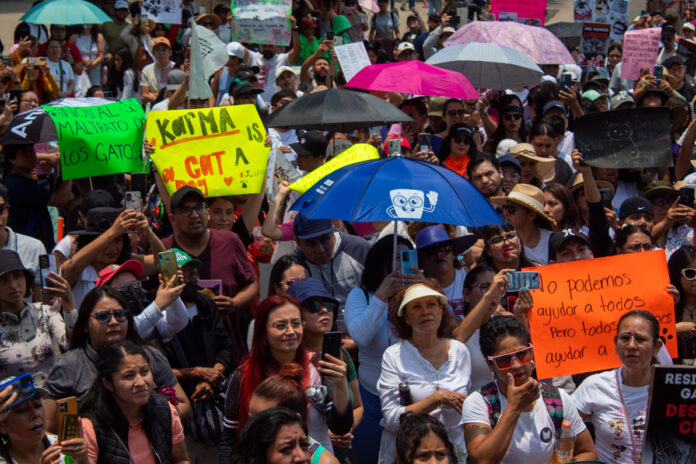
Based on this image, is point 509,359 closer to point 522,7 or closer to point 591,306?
point 591,306

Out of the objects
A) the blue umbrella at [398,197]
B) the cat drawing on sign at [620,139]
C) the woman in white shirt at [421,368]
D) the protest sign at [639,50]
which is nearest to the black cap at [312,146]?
the blue umbrella at [398,197]

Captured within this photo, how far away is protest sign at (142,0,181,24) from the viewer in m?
12.4

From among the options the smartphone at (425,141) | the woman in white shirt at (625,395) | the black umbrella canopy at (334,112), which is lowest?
the woman in white shirt at (625,395)

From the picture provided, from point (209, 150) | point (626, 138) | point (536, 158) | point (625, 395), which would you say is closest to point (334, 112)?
point (209, 150)

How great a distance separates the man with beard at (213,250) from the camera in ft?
19.6

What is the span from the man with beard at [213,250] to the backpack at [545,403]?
1.99 metres

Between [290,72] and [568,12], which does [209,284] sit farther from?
[568,12]

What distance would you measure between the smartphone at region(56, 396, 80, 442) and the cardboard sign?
232 centimetres

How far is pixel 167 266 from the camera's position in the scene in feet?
17.0

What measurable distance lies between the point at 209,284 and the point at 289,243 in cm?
94

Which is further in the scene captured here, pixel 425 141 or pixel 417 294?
pixel 425 141

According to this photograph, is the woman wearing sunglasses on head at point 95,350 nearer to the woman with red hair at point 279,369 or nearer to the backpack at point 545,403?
the woman with red hair at point 279,369

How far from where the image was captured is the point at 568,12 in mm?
25969

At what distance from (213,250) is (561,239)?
2.30 metres
